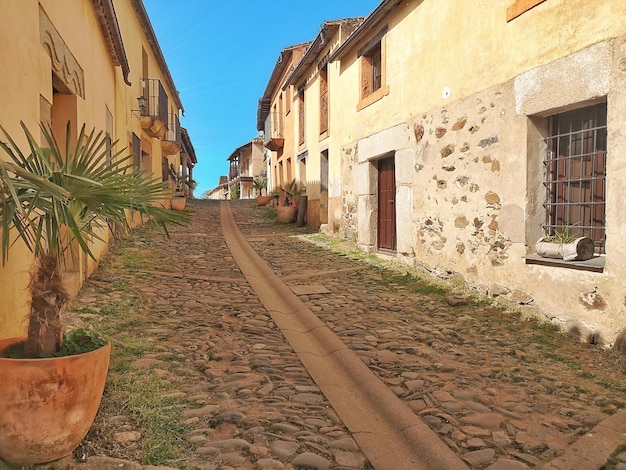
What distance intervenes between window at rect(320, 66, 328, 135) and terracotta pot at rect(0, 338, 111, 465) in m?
10.2

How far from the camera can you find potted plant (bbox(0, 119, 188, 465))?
1816mm

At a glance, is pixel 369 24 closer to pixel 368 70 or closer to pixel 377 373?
pixel 368 70

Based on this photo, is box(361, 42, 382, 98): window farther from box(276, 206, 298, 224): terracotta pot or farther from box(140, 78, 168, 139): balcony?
box(276, 206, 298, 224): terracotta pot

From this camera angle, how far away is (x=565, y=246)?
4.00 meters

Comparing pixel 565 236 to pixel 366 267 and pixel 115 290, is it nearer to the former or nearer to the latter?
pixel 366 267

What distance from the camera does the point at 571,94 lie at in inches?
154

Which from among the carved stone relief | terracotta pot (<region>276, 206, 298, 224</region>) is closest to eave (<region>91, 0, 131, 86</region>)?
the carved stone relief

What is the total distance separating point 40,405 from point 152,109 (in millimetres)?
10955

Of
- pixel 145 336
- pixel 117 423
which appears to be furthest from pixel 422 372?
pixel 145 336

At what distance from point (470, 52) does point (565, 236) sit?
8.44 feet

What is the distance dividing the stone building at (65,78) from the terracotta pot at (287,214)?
4.69 m

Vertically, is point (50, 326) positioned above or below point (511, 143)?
below

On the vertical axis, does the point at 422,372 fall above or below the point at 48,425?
below

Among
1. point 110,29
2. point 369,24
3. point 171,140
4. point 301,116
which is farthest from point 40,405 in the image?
point 171,140
